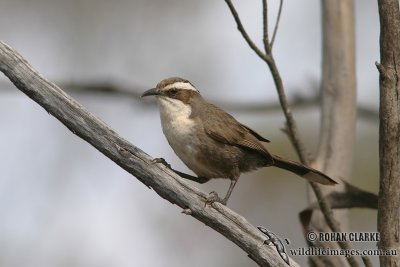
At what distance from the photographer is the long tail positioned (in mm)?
5523

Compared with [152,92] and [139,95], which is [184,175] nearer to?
[152,92]

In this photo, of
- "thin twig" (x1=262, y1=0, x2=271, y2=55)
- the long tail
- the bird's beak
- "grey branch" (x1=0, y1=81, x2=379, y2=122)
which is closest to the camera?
"thin twig" (x1=262, y1=0, x2=271, y2=55)

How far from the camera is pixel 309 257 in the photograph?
527cm

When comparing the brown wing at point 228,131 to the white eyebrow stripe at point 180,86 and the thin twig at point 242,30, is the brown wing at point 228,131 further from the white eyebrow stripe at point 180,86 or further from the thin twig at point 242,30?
the thin twig at point 242,30

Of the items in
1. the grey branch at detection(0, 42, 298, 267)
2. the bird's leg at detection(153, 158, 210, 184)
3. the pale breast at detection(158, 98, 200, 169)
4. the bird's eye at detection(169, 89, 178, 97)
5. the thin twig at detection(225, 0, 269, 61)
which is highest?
the thin twig at detection(225, 0, 269, 61)

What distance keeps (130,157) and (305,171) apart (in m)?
1.88

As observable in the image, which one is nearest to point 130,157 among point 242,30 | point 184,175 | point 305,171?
point 184,175

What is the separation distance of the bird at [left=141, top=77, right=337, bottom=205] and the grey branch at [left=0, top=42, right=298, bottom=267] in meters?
1.01

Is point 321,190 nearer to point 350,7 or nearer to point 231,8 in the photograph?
point 231,8

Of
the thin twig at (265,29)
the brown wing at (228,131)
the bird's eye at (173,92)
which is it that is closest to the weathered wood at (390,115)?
the thin twig at (265,29)

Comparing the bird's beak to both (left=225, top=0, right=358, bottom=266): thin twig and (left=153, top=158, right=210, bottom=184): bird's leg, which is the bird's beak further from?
(left=225, top=0, right=358, bottom=266): thin twig

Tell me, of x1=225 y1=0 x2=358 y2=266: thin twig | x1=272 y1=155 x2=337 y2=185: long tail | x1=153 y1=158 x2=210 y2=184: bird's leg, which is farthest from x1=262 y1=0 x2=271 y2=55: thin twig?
x1=153 y1=158 x2=210 y2=184: bird's leg

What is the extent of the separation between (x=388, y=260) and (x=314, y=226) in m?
1.61

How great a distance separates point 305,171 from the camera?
5.64 metres
